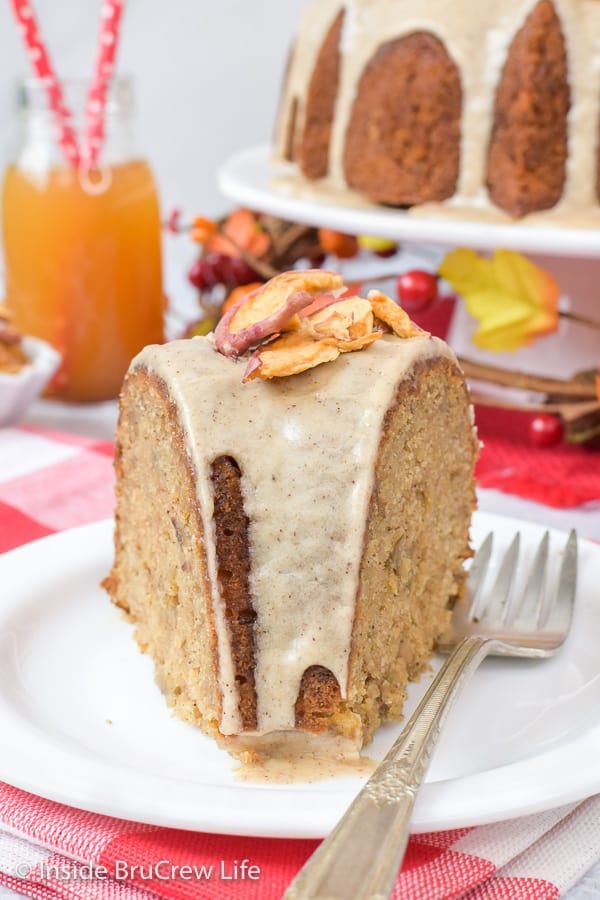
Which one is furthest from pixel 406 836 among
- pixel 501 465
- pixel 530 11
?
pixel 530 11

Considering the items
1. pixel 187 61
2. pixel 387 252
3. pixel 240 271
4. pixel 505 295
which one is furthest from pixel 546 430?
pixel 187 61

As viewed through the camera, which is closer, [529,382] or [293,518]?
[293,518]

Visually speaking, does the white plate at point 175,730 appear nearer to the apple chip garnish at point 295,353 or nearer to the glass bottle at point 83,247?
the apple chip garnish at point 295,353

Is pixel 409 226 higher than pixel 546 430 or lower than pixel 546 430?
higher

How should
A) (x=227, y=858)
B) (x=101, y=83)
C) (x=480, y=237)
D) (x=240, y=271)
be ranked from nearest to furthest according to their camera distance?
(x=227, y=858) → (x=480, y=237) → (x=101, y=83) → (x=240, y=271)

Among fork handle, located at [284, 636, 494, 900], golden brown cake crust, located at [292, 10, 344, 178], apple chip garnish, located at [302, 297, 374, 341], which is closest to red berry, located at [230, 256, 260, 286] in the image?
golden brown cake crust, located at [292, 10, 344, 178]

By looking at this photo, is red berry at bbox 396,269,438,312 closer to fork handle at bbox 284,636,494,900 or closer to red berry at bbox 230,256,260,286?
red berry at bbox 230,256,260,286

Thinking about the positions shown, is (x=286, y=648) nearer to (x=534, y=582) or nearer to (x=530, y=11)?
(x=534, y=582)

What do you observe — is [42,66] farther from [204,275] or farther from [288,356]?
[288,356]
